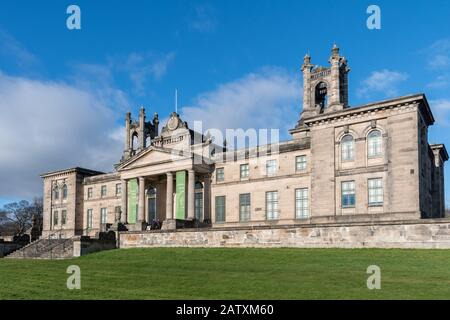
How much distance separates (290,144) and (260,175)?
4.51 meters

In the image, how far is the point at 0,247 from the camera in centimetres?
5100

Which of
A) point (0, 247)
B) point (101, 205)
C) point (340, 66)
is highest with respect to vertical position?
point (340, 66)

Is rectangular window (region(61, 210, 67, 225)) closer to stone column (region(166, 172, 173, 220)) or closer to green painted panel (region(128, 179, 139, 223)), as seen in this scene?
green painted panel (region(128, 179, 139, 223))

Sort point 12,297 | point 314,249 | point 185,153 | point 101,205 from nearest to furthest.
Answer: point 12,297, point 314,249, point 185,153, point 101,205

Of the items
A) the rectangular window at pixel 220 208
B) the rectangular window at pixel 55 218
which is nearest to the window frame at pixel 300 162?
the rectangular window at pixel 220 208

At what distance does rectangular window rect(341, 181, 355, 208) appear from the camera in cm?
3922

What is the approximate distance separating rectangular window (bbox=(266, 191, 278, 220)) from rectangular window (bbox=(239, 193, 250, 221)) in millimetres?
2341

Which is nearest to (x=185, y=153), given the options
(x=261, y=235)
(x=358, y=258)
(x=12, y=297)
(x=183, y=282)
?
(x=261, y=235)

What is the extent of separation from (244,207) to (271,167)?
504 centimetres

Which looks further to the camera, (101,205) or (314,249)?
Result: (101,205)

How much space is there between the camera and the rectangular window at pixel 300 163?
44.6 metres

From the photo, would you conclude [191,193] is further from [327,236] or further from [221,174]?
[327,236]

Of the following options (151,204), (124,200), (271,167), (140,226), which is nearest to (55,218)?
(124,200)

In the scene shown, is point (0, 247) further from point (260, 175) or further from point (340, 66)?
point (340, 66)
